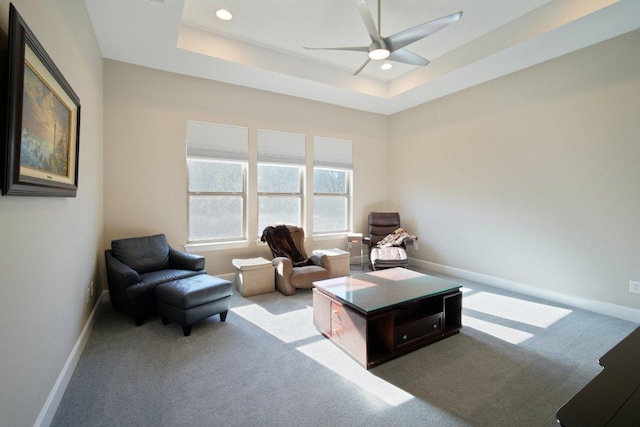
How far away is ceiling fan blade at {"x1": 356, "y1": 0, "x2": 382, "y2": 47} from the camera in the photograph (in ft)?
7.98

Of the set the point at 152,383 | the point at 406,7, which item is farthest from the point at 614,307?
the point at 152,383

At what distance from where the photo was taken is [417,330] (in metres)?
2.57

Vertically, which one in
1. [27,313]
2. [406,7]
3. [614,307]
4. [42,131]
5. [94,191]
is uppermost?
[406,7]

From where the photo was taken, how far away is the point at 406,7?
10.4 feet

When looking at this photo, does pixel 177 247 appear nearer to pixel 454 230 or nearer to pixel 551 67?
pixel 454 230

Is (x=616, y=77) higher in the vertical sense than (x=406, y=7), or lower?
lower

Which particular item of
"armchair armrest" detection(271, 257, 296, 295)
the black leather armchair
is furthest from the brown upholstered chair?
the black leather armchair

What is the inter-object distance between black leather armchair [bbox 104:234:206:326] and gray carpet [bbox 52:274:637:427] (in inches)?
9.3

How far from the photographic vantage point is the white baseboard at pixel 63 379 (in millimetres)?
1653

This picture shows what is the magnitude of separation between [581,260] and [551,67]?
2.45 meters

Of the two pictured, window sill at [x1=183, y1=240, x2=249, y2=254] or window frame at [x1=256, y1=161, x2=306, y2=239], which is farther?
window frame at [x1=256, y1=161, x2=306, y2=239]

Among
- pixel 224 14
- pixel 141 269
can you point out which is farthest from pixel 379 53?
pixel 141 269

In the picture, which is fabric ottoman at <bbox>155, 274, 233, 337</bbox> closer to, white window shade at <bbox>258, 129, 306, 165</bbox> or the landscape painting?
the landscape painting

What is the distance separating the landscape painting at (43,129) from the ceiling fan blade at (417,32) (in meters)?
2.66
